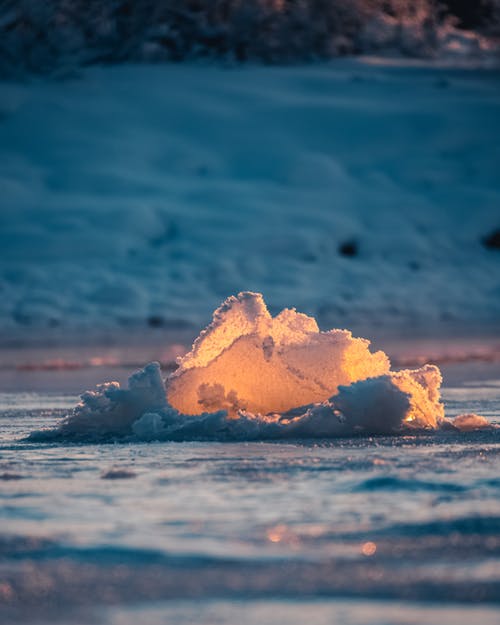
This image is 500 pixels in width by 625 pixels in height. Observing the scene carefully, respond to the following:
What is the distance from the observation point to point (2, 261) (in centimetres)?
2575

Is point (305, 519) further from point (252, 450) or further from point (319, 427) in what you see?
point (319, 427)

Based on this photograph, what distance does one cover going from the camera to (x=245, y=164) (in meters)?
31.2

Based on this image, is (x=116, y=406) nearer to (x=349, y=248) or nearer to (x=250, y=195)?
(x=349, y=248)

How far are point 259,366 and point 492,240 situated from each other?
79.0ft

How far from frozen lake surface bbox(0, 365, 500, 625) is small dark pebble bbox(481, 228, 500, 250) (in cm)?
2455

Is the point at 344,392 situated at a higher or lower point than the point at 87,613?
higher

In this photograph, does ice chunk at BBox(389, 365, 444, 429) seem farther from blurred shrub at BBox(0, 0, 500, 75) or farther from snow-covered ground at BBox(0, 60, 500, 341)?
blurred shrub at BBox(0, 0, 500, 75)

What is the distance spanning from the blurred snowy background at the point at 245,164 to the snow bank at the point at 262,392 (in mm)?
14798

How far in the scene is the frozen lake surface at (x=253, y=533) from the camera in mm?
2629

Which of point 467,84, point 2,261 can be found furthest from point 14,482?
point 467,84

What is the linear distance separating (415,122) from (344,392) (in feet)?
93.2

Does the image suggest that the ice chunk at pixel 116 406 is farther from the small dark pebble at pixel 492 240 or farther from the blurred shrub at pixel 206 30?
the blurred shrub at pixel 206 30

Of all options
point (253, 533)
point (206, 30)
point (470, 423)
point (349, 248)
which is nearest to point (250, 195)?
point (349, 248)

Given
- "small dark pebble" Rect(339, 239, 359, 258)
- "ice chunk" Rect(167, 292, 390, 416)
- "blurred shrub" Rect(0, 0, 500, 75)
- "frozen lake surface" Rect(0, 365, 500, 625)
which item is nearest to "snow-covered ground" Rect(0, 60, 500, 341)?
"small dark pebble" Rect(339, 239, 359, 258)
